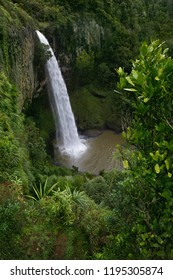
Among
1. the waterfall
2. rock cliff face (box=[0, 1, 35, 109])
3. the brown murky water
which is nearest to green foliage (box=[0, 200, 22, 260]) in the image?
rock cliff face (box=[0, 1, 35, 109])

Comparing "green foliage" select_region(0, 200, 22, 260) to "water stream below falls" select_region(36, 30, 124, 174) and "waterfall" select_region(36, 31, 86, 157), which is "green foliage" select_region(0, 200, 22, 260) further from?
"waterfall" select_region(36, 31, 86, 157)

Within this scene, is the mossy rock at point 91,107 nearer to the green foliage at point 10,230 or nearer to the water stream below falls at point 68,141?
the water stream below falls at point 68,141

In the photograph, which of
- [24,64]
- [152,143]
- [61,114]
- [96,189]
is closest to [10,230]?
[152,143]

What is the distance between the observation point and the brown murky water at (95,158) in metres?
19.3

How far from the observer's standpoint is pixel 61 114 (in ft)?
68.7

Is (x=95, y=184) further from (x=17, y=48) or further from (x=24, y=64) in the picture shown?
(x=24, y=64)

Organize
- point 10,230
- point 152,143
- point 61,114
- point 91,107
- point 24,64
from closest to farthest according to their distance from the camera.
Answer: point 152,143 → point 10,230 → point 24,64 → point 61,114 → point 91,107

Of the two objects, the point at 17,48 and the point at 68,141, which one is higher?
the point at 17,48

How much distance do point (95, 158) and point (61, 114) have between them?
3.24m

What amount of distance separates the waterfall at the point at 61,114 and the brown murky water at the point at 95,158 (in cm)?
46

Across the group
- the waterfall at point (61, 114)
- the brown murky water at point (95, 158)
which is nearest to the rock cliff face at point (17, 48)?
the waterfall at point (61, 114)

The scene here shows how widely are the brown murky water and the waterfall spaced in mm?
461

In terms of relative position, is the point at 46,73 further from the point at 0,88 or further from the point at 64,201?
the point at 64,201

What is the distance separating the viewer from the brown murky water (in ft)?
63.2
